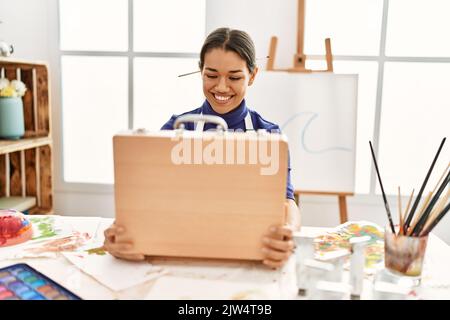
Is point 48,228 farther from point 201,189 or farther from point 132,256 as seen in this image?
point 201,189

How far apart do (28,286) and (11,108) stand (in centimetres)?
149

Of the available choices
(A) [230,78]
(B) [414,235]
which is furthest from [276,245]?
(A) [230,78]

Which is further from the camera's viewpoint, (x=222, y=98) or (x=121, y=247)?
(x=222, y=98)

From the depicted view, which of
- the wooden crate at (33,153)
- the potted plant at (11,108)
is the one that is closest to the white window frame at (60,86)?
the wooden crate at (33,153)

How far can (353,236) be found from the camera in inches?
39.4

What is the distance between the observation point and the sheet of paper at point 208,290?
0.71m

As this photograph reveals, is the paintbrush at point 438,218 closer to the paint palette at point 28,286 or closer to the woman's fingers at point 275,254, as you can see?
the woman's fingers at point 275,254

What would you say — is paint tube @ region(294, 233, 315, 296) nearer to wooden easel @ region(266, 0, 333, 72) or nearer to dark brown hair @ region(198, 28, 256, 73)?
dark brown hair @ region(198, 28, 256, 73)

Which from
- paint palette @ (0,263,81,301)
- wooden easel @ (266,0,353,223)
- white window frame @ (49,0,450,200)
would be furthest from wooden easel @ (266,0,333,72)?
paint palette @ (0,263,81,301)

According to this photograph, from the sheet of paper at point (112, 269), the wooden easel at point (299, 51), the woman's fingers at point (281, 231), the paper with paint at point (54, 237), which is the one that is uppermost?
the wooden easel at point (299, 51)

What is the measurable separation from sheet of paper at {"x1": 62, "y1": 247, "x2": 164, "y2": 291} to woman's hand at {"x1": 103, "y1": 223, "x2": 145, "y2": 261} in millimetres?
12

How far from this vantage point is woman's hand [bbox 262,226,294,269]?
0.79 meters

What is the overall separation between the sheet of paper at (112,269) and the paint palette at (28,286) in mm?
63

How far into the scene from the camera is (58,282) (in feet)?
2.42
